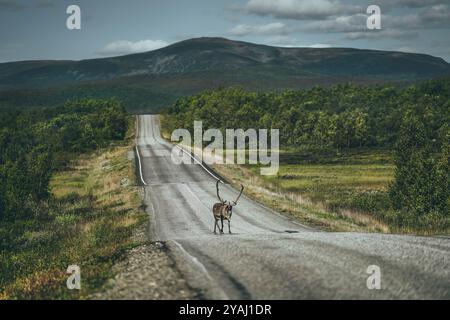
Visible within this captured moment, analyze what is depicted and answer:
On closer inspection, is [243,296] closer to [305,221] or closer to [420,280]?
[420,280]

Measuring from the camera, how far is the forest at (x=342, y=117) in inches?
3140

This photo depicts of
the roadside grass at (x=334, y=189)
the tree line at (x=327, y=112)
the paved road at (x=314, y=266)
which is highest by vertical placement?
the tree line at (x=327, y=112)

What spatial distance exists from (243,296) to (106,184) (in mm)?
39573

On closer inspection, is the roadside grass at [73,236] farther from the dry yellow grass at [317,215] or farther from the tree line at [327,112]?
the tree line at [327,112]

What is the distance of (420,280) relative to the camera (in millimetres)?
10438

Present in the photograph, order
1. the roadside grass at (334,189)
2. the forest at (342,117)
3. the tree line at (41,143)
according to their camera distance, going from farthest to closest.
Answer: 1. the forest at (342,117)
2. the tree line at (41,143)
3. the roadside grass at (334,189)

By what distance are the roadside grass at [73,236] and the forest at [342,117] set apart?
2334 cm

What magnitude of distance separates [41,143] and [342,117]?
54.3 metres

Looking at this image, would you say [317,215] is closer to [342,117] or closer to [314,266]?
[314,266]

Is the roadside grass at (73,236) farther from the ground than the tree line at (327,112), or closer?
closer

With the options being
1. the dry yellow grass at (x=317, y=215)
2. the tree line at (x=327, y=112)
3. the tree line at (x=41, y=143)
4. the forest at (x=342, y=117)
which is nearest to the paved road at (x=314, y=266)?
the dry yellow grass at (x=317, y=215)

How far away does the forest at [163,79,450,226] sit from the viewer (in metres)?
79.8

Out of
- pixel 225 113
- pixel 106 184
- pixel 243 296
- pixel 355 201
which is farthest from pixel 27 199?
pixel 225 113
